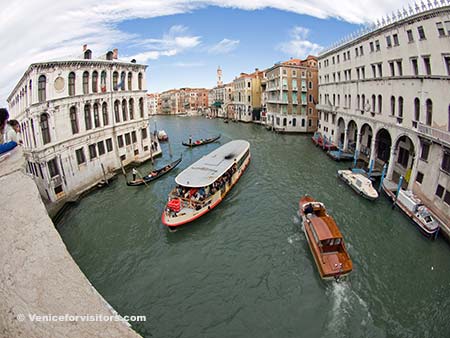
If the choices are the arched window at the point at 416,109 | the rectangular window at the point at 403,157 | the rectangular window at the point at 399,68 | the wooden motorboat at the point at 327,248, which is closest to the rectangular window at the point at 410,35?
Answer: the rectangular window at the point at 399,68

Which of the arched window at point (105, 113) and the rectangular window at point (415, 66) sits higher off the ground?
the rectangular window at point (415, 66)

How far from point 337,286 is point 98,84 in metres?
24.3

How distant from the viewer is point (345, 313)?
31.6 feet

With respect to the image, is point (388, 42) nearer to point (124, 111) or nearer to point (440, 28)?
point (440, 28)

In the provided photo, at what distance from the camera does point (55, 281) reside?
132 inches

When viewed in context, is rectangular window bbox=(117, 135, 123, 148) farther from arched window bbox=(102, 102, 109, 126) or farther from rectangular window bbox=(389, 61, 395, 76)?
rectangular window bbox=(389, 61, 395, 76)

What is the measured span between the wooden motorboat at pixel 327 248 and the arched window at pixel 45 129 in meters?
18.8

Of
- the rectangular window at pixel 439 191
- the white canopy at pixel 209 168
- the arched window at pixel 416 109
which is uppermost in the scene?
the arched window at pixel 416 109

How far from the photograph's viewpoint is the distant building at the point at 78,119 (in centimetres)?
1784

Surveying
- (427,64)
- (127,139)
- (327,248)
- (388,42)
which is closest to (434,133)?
(427,64)

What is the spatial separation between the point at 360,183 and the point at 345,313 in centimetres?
1195

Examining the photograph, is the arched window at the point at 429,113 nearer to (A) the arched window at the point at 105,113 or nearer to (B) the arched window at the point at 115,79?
(A) the arched window at the point at 105,113

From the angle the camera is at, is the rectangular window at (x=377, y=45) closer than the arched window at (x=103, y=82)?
Yes

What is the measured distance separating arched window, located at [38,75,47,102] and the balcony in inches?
1024
